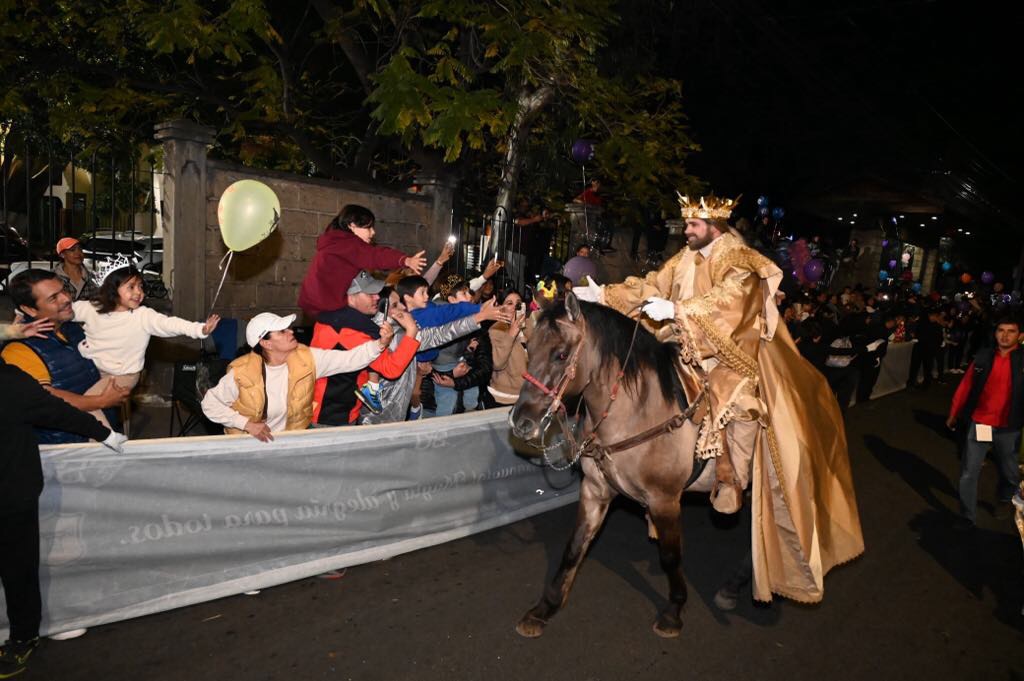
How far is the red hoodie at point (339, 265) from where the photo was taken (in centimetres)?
553

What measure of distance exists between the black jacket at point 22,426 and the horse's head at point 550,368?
2.38 metres

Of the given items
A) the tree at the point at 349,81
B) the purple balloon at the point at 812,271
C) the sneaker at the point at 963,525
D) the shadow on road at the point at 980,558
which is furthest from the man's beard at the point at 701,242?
the purple balloon at the point at 812,271

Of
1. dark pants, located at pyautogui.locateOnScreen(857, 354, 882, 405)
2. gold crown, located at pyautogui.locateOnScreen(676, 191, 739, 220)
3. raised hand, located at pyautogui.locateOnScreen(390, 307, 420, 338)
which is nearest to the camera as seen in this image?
gold crown, located at pyautogui.locateOnScreen(676, 191, 739, 220)

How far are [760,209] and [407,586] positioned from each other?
18.3 metres

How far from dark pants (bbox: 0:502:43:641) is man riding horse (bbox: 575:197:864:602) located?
352cm

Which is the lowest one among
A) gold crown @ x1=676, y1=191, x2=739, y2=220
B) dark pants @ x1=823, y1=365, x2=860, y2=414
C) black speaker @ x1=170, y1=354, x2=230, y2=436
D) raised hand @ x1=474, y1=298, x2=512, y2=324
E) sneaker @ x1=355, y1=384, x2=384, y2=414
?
dark pants @ x1=823, y1=365, x2=860, y2=414

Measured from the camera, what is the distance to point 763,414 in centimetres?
457

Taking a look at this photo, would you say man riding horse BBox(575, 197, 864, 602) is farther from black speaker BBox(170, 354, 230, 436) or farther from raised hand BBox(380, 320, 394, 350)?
black speaker BBox(170, 354, 230, 436)

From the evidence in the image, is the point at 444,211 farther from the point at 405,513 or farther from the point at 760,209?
the point at 760,209

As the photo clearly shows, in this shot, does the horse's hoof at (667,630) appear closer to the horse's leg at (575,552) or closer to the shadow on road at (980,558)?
the horse's leg at (575,552)

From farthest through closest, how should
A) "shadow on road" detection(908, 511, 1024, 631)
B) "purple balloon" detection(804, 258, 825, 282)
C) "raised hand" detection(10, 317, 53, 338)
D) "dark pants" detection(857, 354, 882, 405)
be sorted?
"purple balloon" detection(804, 258, 825, 282), "dark pants" detection(857, 354, 882, 405), "shadow on road" detection(908, 511, 1024, 631), "raised hand" detection(10, 317, 53, 338)

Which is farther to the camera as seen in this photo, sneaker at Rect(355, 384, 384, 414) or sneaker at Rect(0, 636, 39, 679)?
sneaker at Rect(355, 384, 384, 414)

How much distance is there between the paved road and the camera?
395 centimetres

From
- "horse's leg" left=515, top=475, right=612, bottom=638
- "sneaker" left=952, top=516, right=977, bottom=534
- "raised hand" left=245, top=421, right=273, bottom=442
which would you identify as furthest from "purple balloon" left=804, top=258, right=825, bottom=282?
"raised hand" left=245, top=421, right=273, bottom=442
